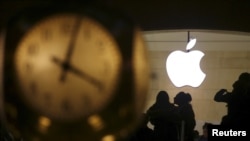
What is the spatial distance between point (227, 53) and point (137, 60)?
167 inches

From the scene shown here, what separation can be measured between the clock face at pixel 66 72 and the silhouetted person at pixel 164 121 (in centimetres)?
171

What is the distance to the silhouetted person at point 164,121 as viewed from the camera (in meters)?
2.57

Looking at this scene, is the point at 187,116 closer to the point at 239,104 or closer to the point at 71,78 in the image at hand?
the point at 239,104

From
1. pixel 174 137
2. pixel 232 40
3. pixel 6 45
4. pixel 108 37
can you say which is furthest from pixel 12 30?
pixel 232 40

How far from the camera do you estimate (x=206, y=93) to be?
16.0 ft

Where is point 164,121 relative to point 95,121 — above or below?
below

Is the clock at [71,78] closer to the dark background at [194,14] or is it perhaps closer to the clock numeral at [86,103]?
the clock numeral at [86,103]

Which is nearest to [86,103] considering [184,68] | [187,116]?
[187,116]

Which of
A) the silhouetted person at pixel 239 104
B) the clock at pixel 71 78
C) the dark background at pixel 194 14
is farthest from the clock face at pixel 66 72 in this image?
the dark background at pixel 194 14

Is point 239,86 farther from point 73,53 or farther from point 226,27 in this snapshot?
point 73,53

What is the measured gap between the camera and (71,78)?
0.84 meters

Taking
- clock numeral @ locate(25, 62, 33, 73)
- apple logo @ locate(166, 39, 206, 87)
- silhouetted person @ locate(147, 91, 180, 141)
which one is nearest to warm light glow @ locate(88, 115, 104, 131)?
clock numeral @ locate(25, 62, 33, 73)

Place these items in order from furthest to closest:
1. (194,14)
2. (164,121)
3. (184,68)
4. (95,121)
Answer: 1. (184,68)
2. (194,14)
3. (164,121)
4. (95,121)

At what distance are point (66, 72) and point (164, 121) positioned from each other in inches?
71.0
